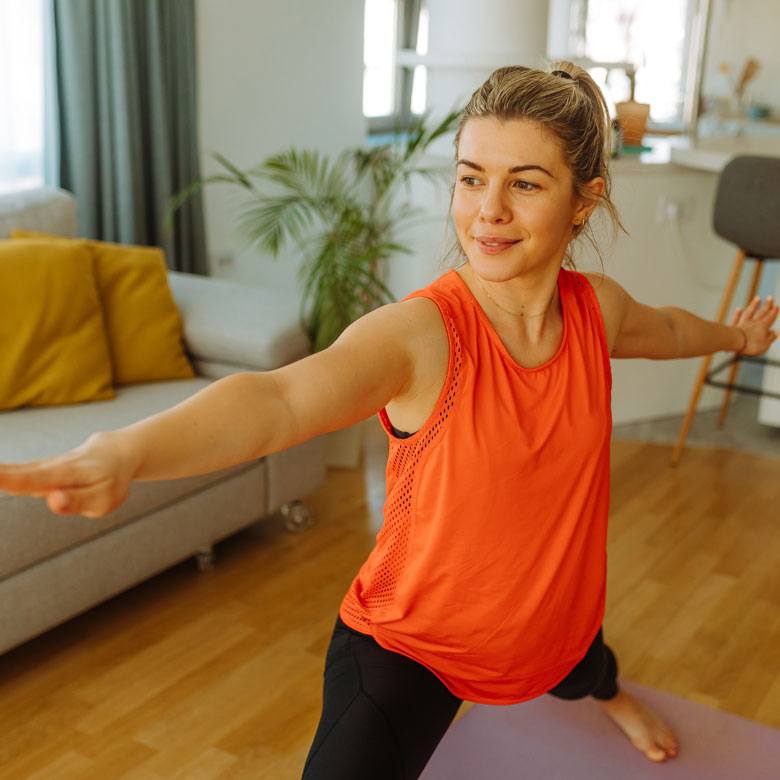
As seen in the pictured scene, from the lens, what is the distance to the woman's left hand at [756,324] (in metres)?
1.87

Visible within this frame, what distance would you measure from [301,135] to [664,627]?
2.78 meters

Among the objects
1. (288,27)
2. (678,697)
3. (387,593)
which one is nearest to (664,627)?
(678,697)

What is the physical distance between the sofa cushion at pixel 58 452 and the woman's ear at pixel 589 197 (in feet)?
4.03

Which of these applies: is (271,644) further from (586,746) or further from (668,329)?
(668,329)

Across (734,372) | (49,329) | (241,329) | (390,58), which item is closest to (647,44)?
(390,58)

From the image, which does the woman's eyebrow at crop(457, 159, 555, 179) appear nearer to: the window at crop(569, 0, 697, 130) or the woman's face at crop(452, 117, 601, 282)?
the woman's face at crop(452, 117, 601, 282)

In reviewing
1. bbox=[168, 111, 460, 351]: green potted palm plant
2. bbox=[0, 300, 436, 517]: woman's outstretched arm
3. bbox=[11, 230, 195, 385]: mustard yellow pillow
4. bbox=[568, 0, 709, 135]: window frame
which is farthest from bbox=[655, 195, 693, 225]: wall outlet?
bbox=[0, 300, 436, 517]: woman's outstretched arm

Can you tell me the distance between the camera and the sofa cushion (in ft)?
6.37

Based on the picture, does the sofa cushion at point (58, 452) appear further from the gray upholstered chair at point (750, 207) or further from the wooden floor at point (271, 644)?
the gray upholstered chair at point (750, 207)

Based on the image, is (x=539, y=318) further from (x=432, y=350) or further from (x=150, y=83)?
(x=150, y=83)

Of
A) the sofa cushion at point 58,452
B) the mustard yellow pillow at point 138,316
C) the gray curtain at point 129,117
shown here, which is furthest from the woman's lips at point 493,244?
the gray curtain at point 129,117

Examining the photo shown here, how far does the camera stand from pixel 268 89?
4090 mm

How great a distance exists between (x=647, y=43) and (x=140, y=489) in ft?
19.6

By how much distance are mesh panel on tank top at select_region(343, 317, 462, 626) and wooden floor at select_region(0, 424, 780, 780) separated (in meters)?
0.59
